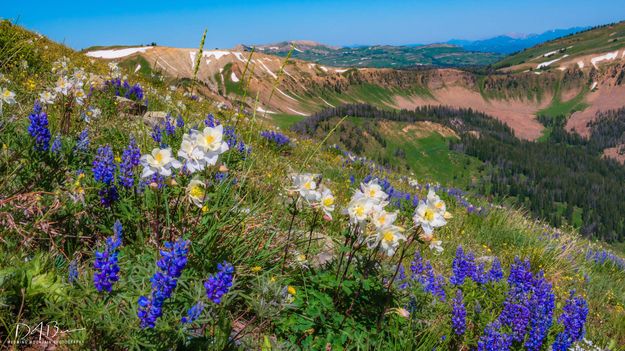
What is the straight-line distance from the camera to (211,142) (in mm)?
3016

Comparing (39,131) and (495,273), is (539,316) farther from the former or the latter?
(39,131)

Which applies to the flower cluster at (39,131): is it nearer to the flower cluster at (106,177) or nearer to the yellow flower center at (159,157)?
the flower cluster at (106,177)

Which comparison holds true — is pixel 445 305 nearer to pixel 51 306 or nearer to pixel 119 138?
pixel 51 306

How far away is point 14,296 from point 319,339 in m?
2.06

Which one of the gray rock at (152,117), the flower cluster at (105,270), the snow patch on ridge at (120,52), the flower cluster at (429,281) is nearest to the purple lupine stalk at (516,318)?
the flower cluster at (429,281)

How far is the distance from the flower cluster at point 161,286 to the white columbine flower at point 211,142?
863 millimetres

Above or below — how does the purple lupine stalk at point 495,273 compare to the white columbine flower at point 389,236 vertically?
below

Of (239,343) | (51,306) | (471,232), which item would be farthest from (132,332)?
(471,232)

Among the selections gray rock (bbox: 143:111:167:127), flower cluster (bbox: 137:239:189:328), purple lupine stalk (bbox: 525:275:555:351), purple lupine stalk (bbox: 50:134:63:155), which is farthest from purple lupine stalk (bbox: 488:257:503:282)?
gray rock (bbox: 143:111:167:127)

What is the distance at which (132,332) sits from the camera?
240 cm

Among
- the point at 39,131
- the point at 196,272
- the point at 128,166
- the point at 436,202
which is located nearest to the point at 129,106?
the point at 39,131

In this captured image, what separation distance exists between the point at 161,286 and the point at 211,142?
1.15m

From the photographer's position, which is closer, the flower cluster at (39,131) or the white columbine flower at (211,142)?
the white columbine flower at (211,142)

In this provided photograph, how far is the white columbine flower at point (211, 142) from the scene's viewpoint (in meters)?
2.97
